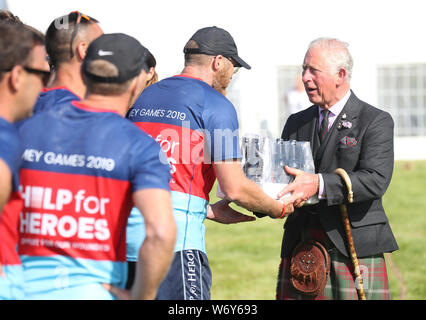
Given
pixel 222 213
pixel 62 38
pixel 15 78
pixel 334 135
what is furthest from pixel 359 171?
pixel 15 78

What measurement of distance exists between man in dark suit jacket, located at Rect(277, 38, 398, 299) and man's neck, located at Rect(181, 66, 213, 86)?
808 mm

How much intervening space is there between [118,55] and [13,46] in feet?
1.44

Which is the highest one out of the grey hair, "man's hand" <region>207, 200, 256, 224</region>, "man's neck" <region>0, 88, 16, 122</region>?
the grey hair

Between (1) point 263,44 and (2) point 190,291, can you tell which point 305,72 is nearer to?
(2) point 190,291

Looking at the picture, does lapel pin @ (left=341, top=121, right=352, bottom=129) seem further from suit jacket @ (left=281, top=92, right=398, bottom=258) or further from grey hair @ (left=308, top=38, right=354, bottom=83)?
grey hair @ (left=308, top=38, right=354, bottom=83)

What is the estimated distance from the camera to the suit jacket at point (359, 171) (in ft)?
14.1

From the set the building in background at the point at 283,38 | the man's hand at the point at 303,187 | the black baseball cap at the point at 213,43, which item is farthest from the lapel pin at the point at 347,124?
the building in background at the point at 283,38

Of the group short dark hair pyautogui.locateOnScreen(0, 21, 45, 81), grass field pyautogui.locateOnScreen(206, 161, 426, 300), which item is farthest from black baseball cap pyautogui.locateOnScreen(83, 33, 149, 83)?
grass field pyautogui.locateOnScreen(206, 161, 426, 300)

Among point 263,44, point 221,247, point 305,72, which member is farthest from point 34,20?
point 305,72

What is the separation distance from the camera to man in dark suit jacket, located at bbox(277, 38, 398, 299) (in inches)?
170

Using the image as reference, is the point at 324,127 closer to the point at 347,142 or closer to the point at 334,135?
the point at 334,135

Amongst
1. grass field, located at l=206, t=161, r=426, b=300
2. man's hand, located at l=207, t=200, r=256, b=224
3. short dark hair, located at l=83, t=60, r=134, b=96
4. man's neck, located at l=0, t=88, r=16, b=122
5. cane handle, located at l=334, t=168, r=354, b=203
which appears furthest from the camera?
grass field, located at l=206, t=161, r=426, b=300

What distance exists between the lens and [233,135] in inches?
150
